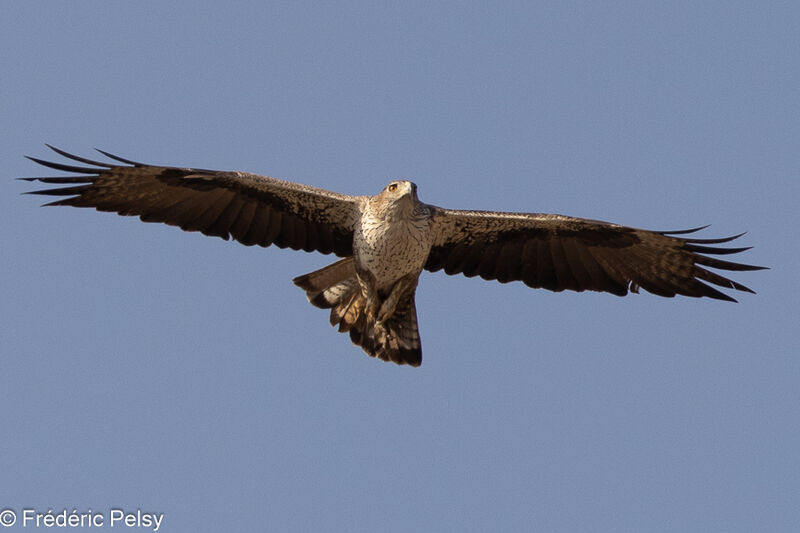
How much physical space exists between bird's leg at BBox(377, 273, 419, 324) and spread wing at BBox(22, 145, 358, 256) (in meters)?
0.59

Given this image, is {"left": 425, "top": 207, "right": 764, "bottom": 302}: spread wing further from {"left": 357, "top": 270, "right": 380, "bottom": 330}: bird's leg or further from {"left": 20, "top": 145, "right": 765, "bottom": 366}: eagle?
{"left": 357, "top": 270, "right": 380, "bottom": 330}: bird's leg

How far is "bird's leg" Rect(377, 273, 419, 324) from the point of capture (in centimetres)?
1112

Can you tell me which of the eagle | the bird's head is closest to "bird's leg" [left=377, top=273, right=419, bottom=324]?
the eagle

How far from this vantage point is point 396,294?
11266 mm

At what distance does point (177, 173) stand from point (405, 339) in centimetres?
253

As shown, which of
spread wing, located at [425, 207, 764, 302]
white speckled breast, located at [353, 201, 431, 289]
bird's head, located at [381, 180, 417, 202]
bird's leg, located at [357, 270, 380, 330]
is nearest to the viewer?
bird's head, located at [381, 180, 417, 202]

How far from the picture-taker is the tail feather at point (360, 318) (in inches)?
456


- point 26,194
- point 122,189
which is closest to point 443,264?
point 122,189

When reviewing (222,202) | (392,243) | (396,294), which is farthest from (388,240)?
(222,202)

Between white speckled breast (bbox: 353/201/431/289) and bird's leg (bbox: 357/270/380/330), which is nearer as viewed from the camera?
white speckled breast (bbox: 353/201/431/289)

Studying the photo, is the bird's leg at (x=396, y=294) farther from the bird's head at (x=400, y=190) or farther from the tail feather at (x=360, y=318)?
the bird's head at (x=400, y=190)

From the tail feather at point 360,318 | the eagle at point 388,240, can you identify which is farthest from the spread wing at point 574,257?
the tail feather at point 360,318

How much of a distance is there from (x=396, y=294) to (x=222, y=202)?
1729 millimetres

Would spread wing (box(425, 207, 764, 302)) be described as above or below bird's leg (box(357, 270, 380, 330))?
above
